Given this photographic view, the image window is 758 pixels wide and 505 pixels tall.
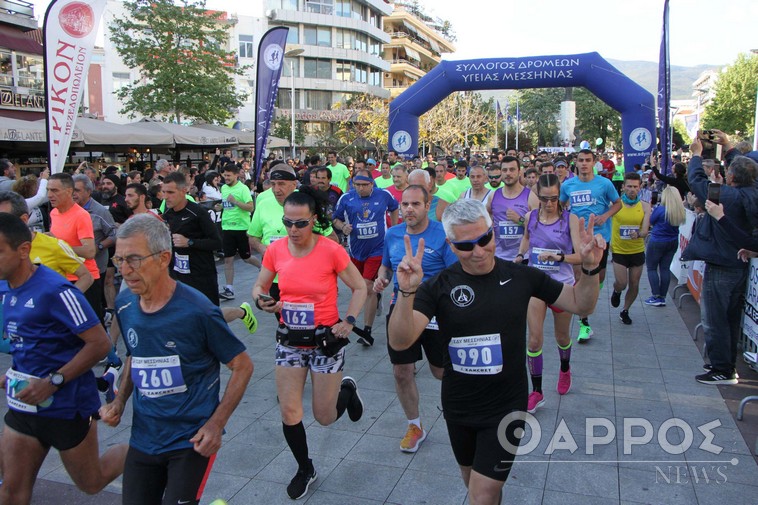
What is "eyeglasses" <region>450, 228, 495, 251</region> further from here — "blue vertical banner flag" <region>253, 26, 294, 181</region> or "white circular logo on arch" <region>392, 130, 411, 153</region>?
"white circular logo on arch" <region>392, 130, 411, 153</region>

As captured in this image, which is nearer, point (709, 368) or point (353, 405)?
point (353, 405)

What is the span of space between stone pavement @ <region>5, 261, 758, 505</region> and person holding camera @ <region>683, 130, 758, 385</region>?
0.32 metres

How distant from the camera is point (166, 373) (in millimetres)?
2650

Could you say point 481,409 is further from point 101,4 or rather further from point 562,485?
point 101,4

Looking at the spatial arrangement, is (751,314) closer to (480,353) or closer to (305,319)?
(480,353)

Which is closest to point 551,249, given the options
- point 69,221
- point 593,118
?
point 69,221

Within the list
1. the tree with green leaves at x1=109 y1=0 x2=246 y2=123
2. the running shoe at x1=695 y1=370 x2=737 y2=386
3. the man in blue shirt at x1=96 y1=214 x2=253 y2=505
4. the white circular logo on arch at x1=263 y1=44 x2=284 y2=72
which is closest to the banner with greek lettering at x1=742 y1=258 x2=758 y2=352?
the running shoe at x1=695 y1=370 x2=737 y2=386

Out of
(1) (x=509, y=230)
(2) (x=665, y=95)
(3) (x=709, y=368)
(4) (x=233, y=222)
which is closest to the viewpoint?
(3) (x=709, y=368)

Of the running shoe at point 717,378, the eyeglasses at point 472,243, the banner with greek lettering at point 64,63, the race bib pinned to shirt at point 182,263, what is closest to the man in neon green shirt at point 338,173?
the banner with greek lettering at point 64,63

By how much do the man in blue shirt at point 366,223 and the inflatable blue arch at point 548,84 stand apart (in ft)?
31.5

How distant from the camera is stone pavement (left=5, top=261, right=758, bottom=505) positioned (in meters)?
3.82

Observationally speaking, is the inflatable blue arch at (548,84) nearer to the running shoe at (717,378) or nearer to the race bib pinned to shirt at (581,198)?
the race bib pinned to shirt at (581,198)

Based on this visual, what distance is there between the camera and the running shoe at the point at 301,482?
3.78 metres

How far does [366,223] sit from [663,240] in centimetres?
441
